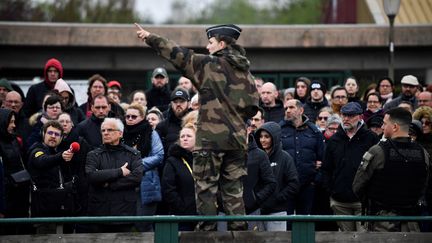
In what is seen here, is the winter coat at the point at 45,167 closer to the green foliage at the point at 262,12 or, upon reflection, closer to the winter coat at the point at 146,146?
the winter coat at the point at 146,146

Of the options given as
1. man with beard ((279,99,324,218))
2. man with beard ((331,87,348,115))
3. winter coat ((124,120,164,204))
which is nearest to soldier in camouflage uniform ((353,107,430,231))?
man with beard ((279,99,324,218))

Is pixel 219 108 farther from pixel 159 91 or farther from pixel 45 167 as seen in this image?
pixel 159 91

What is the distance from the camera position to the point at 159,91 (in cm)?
1989

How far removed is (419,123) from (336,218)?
3.65 meters

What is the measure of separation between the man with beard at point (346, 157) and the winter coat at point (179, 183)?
192 cm

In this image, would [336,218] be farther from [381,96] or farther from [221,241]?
[381,96]

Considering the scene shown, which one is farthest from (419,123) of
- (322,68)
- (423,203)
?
(322,68)

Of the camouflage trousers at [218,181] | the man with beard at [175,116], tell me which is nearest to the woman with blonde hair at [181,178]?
the man with beard at [175,116]

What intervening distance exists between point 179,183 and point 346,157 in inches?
88.3

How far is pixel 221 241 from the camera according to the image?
12.6 meters

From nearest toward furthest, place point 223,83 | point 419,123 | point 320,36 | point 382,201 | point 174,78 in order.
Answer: point 223,83 < point 382,201 < point 419,123 < point 174,78 < point 320,36

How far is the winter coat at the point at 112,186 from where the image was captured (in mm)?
14547

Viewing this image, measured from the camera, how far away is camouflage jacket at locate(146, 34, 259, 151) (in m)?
12.5

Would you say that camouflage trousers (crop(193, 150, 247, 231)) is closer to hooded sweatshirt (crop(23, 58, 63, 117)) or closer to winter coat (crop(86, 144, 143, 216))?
winter coat (crop(86, 144, 143, 216))
